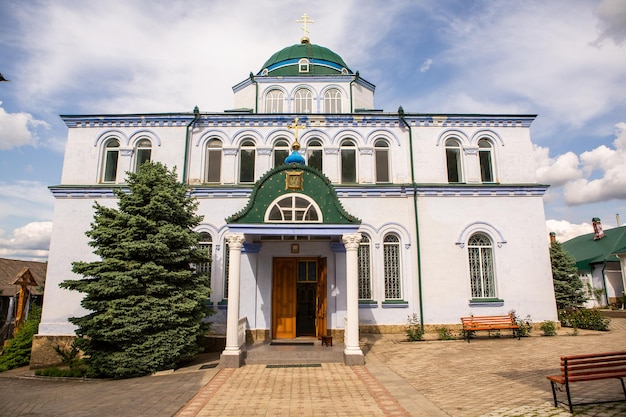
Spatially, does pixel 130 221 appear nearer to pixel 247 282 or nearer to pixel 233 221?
pixel 233 221

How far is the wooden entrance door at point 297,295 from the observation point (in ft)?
43.1

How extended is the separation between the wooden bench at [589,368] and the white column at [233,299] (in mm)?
7532

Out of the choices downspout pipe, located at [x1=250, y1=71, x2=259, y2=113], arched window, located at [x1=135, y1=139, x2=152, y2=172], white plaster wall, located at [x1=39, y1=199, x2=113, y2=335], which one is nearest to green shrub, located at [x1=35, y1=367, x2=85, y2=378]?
white plaster wall, located at [x1=39, y1=199, x2=113, y2=335]

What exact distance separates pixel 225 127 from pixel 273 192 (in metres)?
6.10

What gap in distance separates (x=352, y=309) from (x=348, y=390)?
116 inches

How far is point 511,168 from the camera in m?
15.7

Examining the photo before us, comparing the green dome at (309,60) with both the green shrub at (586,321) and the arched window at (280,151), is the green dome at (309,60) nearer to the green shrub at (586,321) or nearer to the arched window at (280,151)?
the arched window at (280,151)

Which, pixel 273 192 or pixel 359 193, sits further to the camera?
pixel 359 193

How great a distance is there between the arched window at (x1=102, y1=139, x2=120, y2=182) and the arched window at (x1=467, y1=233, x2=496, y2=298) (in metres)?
14.8

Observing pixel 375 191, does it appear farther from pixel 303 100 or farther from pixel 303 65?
pixel 303 65

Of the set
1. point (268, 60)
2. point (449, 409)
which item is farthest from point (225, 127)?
point (449, 409)

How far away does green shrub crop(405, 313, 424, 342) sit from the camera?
1319 cm

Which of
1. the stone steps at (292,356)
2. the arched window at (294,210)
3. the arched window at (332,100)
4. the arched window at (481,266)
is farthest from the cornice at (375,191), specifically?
the stone steps at (292,356)

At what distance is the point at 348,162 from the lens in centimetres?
1575
